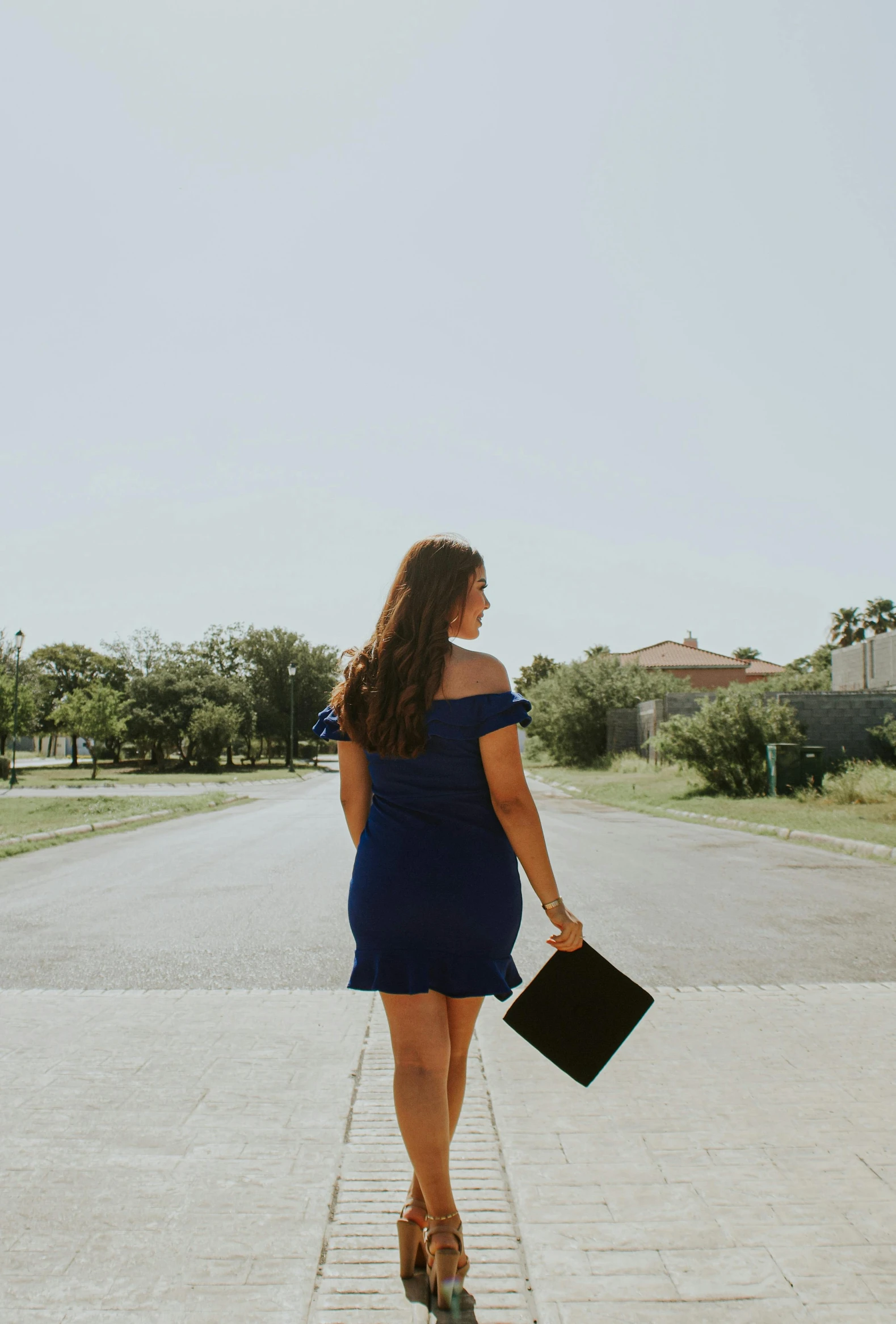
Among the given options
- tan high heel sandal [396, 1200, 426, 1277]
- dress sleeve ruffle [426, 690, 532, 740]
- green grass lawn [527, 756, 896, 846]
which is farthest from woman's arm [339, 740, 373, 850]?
green grass lawn [527, 756, 896, 846]

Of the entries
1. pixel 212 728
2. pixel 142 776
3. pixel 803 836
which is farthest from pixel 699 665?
pixel 803 836

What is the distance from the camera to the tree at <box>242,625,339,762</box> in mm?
61625

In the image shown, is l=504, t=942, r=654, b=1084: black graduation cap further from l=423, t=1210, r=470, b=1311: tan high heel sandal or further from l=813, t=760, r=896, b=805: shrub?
l=813, t=760, r=896, b=805: shrub

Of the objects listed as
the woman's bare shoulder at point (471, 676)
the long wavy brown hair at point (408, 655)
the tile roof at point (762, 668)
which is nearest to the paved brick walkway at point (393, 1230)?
the long wavy brown hair at point (408, 655)

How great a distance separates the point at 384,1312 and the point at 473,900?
39.7 inches

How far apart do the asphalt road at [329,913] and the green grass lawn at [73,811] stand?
44.5 inches

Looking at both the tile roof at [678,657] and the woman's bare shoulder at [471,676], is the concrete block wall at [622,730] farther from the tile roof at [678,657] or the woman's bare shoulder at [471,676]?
the woman's bare shoulder at [471,676]

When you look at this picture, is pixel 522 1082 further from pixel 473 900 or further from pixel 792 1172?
pixel 473 900

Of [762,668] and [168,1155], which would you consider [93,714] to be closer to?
[168,1155]

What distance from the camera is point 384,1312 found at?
2307 mm

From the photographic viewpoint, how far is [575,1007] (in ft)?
9.00

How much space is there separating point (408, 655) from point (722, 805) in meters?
18.8

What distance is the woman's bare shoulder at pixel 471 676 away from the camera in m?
2.54

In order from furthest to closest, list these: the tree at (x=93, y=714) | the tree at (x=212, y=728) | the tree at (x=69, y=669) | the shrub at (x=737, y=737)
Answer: the tree at (x=69, y=669) → the tree at (x=212, y=728) → the tree at (x=93, y=714) → the shrub at (x=737, y=737)
